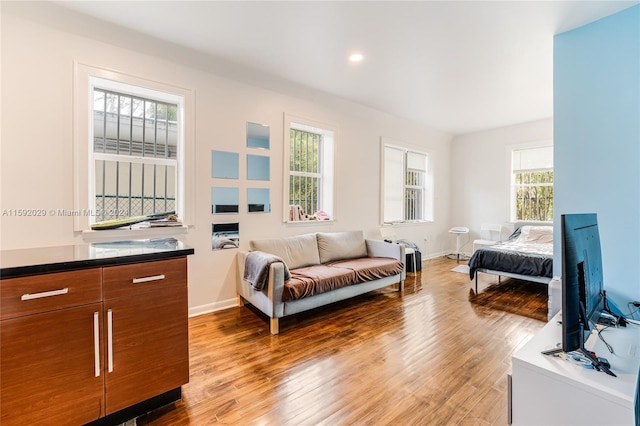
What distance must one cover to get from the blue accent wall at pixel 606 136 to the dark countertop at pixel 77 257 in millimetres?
3151

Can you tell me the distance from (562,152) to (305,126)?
292 cm

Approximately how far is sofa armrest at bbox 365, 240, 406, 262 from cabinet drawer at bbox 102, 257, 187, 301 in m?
3.00

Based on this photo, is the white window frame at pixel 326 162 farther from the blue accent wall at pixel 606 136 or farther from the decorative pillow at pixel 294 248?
the blue accent wall at pixel 606 136

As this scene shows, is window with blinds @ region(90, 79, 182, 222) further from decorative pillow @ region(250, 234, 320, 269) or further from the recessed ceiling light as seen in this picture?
the recessed ceiling light

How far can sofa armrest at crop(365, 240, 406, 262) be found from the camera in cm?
403

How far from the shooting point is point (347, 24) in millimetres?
2551

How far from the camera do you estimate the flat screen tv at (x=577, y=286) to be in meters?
1.07

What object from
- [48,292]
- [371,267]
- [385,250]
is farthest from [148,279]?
[385,250]

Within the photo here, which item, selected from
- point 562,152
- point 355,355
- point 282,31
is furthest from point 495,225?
point 282,31

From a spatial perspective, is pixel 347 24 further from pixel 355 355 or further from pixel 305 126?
pixel 355 355

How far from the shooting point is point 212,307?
127 inches

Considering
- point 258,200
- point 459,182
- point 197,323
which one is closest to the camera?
point 197,323

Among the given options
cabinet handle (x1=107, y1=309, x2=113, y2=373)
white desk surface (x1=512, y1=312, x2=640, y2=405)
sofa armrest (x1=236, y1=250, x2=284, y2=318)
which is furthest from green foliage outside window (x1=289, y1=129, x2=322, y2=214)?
white desk surface (x1=512, y1=312, x2=640, y2=405)

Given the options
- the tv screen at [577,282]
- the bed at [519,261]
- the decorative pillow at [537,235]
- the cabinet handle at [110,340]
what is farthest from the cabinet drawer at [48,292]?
the decorative pillow at [537,235]
